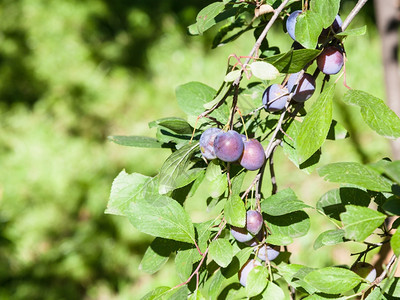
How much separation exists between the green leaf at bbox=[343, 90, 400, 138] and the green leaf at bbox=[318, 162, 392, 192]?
0.18ft

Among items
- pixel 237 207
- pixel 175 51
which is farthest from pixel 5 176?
pixel 237 207

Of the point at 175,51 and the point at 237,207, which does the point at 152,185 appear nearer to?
the point at 237,207

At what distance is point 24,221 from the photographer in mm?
2311

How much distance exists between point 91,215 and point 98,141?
0.50m

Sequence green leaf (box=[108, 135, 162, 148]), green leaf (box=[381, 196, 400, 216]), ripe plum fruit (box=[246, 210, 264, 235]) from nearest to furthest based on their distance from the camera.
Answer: green leaf (box=[381, 196, 400, 216]) → ripe plum fruit (box=[246, 210, 264, 235]) → green leaf (box=[108, 135, 162, 148])

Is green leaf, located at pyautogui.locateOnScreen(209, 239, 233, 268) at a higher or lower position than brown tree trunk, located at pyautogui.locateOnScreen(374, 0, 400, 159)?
higher

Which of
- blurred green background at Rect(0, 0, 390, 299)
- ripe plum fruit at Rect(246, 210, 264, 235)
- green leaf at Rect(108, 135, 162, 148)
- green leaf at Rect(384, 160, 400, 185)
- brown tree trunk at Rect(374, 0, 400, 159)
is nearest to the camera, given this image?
green leaf at Rect(384, 160, 400, 185)

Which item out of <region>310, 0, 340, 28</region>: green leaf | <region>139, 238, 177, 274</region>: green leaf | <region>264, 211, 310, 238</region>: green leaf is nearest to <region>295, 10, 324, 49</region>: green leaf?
<region>310, 0, 340, 28</region>: green leaf

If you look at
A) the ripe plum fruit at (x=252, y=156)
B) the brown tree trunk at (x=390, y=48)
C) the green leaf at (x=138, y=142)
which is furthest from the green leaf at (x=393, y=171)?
the brown tree trunk at (x=390, y=48)

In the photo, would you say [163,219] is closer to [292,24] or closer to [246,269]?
[246,269]

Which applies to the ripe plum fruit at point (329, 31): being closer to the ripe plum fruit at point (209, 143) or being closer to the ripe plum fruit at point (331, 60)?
the ripe plum fruit at point (331, 60)

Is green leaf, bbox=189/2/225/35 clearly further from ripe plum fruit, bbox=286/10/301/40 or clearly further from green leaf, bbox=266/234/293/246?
green leaf, bbox=266/234/293/246

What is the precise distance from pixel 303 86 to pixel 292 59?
11cm

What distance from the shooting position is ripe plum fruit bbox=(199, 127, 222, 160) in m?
0.65
